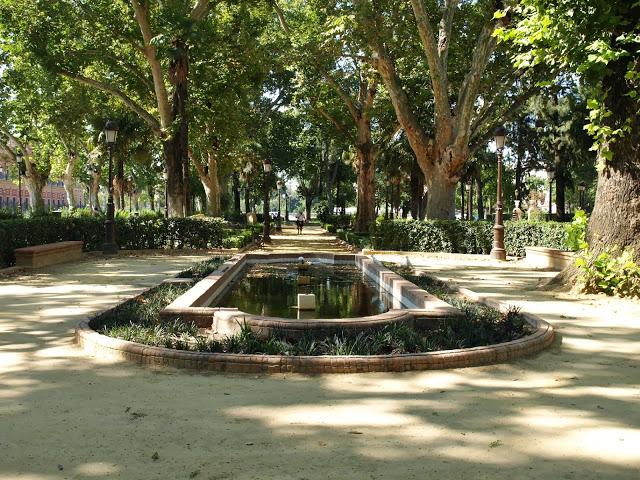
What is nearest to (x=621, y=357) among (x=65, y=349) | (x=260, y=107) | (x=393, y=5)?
(x=65, y=349)

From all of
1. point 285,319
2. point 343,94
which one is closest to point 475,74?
point 343,94

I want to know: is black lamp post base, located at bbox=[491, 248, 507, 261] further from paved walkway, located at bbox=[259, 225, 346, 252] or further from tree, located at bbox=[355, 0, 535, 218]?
paved walkway, located at bbox=[259, 225, 346, 252]

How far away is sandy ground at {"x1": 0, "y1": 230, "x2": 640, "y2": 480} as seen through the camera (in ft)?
11.6

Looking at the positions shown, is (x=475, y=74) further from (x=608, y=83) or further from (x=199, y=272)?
(x=199, y=272)

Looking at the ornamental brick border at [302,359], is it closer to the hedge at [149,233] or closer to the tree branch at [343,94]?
the hedge at [149,233]

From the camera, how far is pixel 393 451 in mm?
3756

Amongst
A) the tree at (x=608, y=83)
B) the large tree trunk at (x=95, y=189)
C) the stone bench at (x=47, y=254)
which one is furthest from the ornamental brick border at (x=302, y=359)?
the large tree trunk at (x=95, y=189)

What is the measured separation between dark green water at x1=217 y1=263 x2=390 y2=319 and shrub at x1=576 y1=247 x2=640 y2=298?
12.0 feet

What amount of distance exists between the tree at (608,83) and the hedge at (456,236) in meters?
10.8

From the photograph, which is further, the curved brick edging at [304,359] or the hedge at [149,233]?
the hedge at [149,233]

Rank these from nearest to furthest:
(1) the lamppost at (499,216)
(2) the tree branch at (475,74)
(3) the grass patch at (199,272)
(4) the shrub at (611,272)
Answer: (4) the shrub at (611,272)
(3) the grass patch at (199,272)
(2) the tree branch at (475,74)
(1) the lamppost at (499,216)

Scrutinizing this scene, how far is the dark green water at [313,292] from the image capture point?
933cm

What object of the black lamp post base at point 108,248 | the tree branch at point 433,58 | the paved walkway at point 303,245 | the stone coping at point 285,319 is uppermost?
the tree branch at point 433,58

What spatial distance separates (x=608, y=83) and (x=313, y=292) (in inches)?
256
